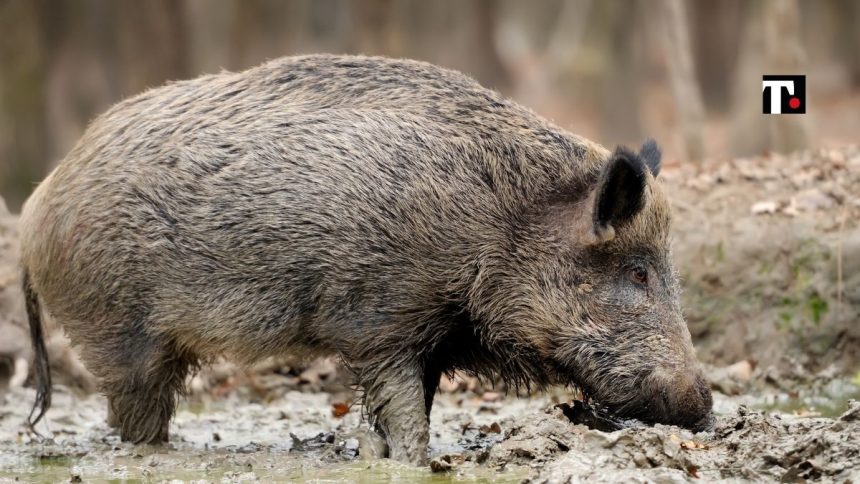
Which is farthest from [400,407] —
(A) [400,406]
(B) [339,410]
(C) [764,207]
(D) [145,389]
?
(C) [764,207]

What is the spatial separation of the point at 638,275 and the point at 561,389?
8.95 feet

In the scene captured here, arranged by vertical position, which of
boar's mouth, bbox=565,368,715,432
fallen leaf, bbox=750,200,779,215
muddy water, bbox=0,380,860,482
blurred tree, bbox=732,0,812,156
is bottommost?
muddy water, bbox=0,380,860,482

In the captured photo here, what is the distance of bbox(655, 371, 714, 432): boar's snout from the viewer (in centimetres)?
693

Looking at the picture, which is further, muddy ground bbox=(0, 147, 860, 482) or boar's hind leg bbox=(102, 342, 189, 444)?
boar's hind leg bbox=(102, 342, 189, 444)

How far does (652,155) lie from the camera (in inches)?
311

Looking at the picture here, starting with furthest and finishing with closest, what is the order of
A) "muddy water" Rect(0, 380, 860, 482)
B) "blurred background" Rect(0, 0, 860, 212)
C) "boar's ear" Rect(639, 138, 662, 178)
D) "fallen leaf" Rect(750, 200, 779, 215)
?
1. "blurred background" Rect(0, 0, 860, 212)
2. "fallen leaf" Rect(750, 200, 779, 215)
3. "boar's ear" Rect(639, 138, 662, 178)
4. "muddy water" Rect(0, 380, 860, 482)

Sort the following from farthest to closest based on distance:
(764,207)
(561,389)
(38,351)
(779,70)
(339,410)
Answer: (779,70), (764,207), (561,389), (339,410), (38,351)

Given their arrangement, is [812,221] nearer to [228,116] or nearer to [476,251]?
[476,251]

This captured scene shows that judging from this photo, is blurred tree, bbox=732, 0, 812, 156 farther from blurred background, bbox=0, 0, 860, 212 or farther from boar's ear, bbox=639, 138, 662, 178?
boar's ear, bbox=639, 138, 662, 178

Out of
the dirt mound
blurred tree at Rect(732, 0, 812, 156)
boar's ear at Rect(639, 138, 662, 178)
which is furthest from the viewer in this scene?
blurred tree at Rect(732, 0, 812, 156)

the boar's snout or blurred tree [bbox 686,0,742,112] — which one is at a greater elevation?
blurred tree [bbox 686,0,742,112]

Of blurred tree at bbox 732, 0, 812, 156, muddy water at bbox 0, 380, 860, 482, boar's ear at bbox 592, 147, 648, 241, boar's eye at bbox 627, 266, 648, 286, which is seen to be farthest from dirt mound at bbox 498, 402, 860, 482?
blurred tree at bbox 732, 0, 812, 156

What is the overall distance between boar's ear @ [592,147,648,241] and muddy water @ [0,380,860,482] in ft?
3.70

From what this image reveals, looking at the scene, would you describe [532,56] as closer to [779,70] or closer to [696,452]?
[779,70]
